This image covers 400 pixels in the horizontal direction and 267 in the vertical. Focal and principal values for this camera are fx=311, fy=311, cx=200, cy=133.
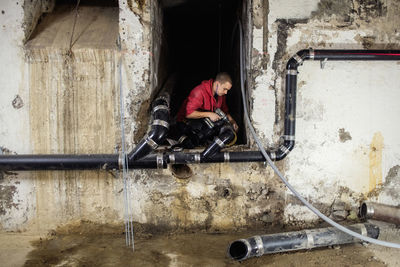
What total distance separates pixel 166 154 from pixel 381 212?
8.11 ft

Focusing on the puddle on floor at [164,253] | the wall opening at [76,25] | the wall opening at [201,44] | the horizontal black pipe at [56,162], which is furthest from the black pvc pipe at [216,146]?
the wall opening at [76,25]

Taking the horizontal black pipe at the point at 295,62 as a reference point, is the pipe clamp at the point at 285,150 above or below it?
below

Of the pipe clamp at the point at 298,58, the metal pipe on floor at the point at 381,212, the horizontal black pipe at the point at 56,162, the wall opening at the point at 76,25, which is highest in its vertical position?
the wall opening at the point at 76,25

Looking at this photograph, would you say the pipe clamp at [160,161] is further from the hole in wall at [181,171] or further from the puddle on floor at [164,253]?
the puddle on floor at [164,253]

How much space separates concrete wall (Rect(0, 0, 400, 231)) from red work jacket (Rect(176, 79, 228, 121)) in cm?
49

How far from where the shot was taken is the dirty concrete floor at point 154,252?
3.09m

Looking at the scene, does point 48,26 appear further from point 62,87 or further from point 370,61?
point 370,61

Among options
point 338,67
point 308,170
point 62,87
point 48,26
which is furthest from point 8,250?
point 338,67

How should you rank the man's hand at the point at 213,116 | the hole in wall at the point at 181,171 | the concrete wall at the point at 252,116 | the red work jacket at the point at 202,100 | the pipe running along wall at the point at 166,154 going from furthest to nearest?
1. the red work jacket at the point at 202,100
2. the man's hand at the point at 213,116
3. the hole in wall at the point at 181,171
4. the concrete wall at the point at 252,116
5. the pipe running along wall at the point at 166,154

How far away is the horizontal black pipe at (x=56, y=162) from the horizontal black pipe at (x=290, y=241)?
1.54 meters

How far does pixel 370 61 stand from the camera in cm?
358

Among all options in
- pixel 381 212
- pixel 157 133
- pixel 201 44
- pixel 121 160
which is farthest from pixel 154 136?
pixel 201 44

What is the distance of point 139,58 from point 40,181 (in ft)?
5.95

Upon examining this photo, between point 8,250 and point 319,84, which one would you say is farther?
point 319,84
